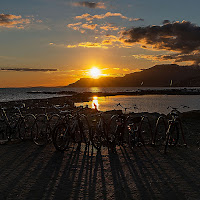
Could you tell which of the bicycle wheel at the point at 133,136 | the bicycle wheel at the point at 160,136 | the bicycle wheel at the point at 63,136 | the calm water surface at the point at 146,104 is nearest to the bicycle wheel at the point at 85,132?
the bicycle wheel at the point at 63,136

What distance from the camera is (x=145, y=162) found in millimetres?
6512

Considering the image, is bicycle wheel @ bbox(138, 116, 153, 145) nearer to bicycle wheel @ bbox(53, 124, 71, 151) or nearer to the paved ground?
the paved ground

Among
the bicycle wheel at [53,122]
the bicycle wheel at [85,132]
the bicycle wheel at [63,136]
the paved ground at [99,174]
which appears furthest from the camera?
the bicycle wheel at [53,122]

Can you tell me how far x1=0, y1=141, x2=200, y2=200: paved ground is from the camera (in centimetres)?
457

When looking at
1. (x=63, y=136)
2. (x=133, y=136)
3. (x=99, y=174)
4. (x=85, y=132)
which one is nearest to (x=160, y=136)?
(x=85, y=132)

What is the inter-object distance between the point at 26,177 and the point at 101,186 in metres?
1.81

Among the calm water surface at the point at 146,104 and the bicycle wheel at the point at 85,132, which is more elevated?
the bicycle wheel at the point at 85,132

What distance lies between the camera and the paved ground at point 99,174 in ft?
15.0

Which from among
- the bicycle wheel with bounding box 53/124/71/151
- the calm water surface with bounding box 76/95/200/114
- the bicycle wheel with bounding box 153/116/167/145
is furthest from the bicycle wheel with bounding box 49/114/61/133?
the calm water surface with bounding box 76/95/200/114

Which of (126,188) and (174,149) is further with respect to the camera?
(174,149)

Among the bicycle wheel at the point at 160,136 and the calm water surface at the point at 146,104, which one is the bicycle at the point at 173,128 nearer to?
the bicycle wheel at the point at 160,136

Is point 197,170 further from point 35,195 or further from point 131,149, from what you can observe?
point 35,195

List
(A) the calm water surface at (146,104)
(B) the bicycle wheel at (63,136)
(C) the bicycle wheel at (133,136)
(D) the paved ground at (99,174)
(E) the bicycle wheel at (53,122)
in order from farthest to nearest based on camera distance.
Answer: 1. (A) the calm water surface at (146,104)
2. (E) the bicycle wheel at (53,122)
3. (C) the bicycle wheel at (133,136)
4. (B) the bicycle wheel at (63,136)
5. (D) the paved ground at (99,174)

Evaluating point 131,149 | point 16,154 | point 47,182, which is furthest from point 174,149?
point 16,154
